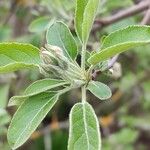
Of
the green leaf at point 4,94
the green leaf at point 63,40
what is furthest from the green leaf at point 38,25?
the green leaf at point 63,40

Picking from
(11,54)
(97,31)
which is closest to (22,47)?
(11,54)

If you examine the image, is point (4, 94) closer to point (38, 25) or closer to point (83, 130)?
point (38, 25)

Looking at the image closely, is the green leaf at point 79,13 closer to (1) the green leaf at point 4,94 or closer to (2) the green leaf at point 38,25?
(2) the green leaf at point 38,25

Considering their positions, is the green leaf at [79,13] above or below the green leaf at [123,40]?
above

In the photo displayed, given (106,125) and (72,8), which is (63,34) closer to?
(72,8)

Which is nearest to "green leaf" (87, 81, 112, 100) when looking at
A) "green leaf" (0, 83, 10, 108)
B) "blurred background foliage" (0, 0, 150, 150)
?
"blurred background foliage" (0, 0, 150, 150)

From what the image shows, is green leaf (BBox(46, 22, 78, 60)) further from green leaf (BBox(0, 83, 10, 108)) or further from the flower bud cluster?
green leaf (BBox(0, 83, 10, 108))

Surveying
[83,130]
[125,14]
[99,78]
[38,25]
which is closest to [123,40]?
[83,130]

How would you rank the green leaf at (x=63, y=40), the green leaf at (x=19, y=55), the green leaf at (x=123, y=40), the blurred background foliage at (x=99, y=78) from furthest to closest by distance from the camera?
the blurred background foliage at (x=99, y=78)
the green leaf at (x=63, y=40)
the green leaf at (x=19, y=55)
the green leaf at (x=123, y=40)
